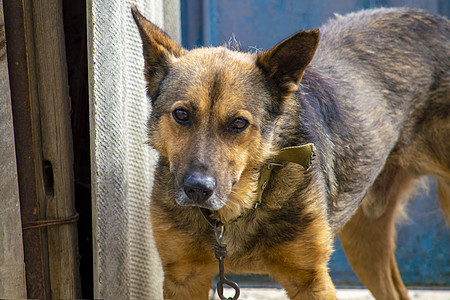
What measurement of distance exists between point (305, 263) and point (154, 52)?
4.62 ft

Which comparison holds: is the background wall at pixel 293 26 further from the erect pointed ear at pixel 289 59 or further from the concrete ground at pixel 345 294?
the erect pointed ear at pixel 289 59

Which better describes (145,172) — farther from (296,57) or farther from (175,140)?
(296,57)

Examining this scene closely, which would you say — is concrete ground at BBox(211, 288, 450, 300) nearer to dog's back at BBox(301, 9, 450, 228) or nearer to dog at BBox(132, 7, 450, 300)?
dog's back at BBox(301, 9, 450, 228)

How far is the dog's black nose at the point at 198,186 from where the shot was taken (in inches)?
98.7

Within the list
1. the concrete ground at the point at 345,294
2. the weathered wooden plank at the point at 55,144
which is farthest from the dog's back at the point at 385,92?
the weathered wooden plank at the point at 55,144

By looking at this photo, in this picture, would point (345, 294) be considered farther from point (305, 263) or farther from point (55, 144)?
point (55, 144)

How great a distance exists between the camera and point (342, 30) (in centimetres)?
394

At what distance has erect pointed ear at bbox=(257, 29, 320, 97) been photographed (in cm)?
271

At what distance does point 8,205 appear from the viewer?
3.01 m

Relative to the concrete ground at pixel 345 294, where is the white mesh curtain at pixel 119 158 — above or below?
above

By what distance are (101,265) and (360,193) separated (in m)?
1.76

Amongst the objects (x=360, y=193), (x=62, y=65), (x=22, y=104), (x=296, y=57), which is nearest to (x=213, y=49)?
(x=296, y=57)

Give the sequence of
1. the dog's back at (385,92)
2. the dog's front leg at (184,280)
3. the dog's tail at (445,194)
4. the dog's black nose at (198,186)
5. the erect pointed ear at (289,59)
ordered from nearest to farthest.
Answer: the dog's black nose at (198,186)
the erect pointed ear at (289,59)
the dog's front leg at (184,280)
the dog's back at (385,92)
the dog's tail at (445,194)

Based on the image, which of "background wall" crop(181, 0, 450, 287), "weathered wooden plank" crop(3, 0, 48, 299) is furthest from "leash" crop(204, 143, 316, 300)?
"background wall" crop(181, 0, 450, 287)
